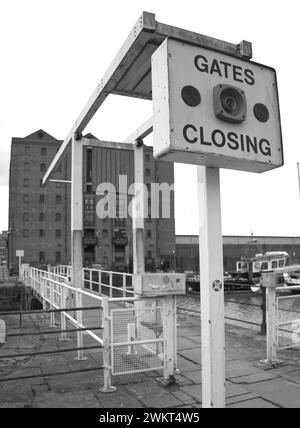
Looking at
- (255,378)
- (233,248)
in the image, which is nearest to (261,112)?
(255,378)

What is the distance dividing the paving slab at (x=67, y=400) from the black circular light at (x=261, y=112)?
11.9 feet

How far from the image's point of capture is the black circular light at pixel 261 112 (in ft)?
11.4

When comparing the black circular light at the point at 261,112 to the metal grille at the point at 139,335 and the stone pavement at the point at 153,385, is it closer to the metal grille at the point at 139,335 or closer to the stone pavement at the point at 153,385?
the stone pavement at the point at 153,385

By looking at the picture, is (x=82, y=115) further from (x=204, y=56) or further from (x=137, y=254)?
(x=204, y=56)

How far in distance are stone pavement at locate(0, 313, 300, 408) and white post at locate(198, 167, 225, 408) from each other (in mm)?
1728

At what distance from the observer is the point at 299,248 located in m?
99.6

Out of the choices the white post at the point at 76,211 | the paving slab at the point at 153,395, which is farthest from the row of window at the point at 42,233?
the paving slab at the point at 153,395

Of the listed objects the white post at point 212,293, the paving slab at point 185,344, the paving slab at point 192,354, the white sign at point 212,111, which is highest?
the white sign at point 212,111

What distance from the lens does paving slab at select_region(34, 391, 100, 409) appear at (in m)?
5.02

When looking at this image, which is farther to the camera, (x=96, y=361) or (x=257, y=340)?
(x=257, y=340)

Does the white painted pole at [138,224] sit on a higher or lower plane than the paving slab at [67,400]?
higher

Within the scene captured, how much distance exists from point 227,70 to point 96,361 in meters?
5.56

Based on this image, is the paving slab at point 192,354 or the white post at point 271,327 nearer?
the white post at point 271,327
